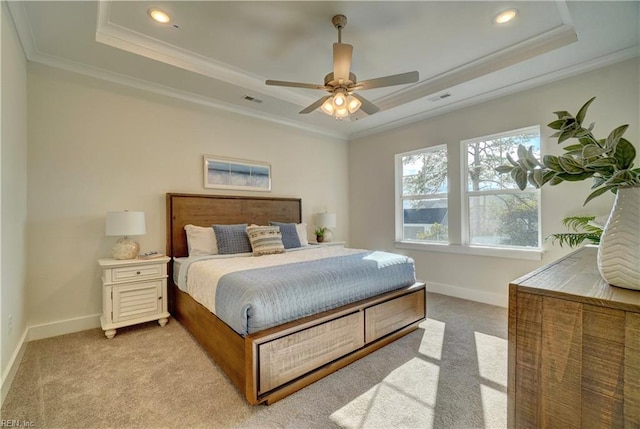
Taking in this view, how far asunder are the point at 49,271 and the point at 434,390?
12.4 ft

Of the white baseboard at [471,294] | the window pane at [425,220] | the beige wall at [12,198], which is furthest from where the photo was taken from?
the window pane at [425,220]

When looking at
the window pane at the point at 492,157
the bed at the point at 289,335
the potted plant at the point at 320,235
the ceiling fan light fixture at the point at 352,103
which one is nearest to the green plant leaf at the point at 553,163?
the bed at the point at 289,335

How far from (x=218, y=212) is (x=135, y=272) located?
1.27 meters

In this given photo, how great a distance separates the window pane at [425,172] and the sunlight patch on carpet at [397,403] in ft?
9.71

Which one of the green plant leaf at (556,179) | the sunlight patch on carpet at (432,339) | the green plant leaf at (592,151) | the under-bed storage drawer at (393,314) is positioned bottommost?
the sunlight patch on carpet at (432,339)

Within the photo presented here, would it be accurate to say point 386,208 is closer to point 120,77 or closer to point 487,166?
point 487,166

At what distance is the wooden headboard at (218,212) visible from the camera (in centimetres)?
352

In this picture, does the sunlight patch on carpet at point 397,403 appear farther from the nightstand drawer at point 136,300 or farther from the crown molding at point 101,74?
the crown molding at point 101,74

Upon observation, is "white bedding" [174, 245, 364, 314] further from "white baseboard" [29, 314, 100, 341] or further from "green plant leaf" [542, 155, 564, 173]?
"green plant leaf" [542, 155, 564, 173]

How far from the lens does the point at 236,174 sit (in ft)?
13.6

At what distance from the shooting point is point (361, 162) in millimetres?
5477

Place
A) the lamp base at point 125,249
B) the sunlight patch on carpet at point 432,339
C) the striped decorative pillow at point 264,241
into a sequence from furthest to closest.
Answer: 1. the striped decorative pillow at point 264,241
2. the lamp base at point 125,249
3. the sunlight patch on carpet at point 432,339

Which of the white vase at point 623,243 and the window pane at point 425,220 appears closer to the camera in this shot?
the white vase at point 623,243

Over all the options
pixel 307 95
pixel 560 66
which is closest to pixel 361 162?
pixel 307 95
